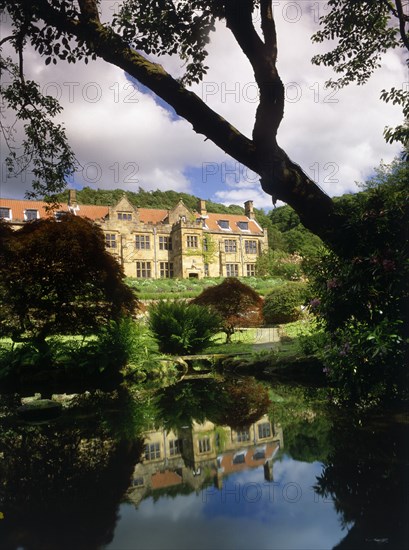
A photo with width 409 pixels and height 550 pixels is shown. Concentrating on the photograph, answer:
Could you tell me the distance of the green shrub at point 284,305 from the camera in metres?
17.4

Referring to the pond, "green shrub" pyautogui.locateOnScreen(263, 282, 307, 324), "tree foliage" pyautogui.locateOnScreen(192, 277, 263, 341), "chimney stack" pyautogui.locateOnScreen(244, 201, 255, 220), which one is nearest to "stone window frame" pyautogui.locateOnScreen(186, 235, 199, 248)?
"chimney stack" pyautogui.locateOnScreen(244, 201, 255, 220)

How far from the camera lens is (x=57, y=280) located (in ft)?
26.2

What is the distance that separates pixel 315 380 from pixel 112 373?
13.7ft

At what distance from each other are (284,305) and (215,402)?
12196 mm

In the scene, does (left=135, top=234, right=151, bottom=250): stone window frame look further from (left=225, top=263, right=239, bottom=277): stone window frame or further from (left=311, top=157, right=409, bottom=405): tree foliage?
(left=311, top=157, right=409, bottom=405): tree foliage

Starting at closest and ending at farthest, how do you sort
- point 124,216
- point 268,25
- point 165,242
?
point 268,25 → point 124,216 → point 165,242

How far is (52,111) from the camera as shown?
5.98 m

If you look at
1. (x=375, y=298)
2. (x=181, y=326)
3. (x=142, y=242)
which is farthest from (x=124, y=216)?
(x=375, y=298)

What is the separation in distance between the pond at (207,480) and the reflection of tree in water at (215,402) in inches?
2.2

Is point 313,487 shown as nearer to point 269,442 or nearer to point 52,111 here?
point 269,442

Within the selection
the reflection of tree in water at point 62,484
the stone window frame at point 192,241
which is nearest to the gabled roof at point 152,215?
the stone window frame at point 192,241

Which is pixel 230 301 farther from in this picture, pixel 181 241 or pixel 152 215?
pixel 152 215

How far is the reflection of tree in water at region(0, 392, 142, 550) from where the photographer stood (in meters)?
2.16

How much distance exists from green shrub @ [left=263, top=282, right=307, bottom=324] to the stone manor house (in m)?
24.0
